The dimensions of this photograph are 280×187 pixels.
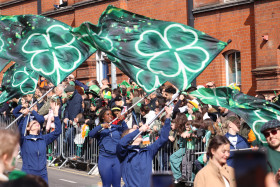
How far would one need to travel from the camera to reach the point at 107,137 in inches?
415

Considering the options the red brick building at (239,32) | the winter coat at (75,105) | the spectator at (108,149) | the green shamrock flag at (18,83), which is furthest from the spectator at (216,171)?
the red brick building at (239,32)

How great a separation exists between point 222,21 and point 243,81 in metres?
2.34

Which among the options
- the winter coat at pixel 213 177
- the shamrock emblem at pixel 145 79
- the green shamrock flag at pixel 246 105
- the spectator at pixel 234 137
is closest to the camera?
the winter coat at pixel 213 177

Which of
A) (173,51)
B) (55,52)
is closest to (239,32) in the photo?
(55,52)

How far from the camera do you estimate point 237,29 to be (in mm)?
18984

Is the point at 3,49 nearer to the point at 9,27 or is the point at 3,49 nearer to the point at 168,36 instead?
the point at 9,27

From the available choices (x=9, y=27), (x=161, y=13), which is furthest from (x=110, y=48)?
(x=161, y=13)

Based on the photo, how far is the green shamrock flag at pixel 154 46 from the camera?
A: 8742 mm

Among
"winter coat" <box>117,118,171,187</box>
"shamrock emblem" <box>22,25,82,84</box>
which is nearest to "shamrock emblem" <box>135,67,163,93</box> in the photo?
"winter coat" <box>117,118,171,187</box>

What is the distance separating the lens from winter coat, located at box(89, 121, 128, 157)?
1040cm

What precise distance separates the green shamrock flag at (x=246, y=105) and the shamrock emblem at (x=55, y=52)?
328cm

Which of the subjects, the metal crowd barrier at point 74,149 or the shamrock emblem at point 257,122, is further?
the metal crowd barrier at point 74,149

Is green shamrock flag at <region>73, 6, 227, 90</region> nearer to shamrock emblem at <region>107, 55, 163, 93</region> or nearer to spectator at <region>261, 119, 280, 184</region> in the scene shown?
shamrock emblem at <region>107, 55, 163, 93</region>

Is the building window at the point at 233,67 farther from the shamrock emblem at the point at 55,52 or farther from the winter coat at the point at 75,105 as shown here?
the shamrock emblem at the point at 55,52
